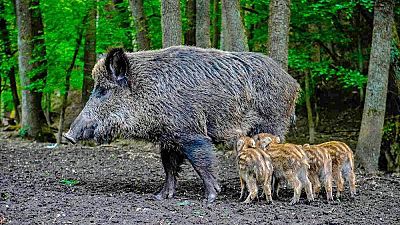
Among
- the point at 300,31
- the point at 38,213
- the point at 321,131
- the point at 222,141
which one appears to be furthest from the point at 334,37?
the point at 38,213

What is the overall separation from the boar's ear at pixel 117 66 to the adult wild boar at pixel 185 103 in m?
0.01

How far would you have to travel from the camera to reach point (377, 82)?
9.62m

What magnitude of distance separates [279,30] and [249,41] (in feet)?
19.0

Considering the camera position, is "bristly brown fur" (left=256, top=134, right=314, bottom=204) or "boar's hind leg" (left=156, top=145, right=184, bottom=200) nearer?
"bristly brown fur" (left=256, top=134, right=314, bottom=204)

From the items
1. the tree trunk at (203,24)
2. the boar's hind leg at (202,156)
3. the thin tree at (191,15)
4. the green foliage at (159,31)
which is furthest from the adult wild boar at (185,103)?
the thin tree at (191,15)

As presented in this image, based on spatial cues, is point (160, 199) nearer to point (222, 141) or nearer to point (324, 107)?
point (222, 141)

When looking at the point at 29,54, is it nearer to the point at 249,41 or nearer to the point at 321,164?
the point at 249,41

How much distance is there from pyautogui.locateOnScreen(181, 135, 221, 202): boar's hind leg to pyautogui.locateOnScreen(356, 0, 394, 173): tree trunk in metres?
3.98

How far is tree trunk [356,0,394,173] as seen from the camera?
9.52 metres

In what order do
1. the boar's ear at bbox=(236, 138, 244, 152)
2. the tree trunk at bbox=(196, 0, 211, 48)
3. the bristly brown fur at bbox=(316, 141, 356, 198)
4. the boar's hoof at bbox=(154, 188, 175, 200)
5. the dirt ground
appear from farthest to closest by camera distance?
the tree trunk at bbox=(196, 0, 211, 48)
the boar's hoof at bbox=(154, 188, 175, 200)
the bristly brown fur at bbox=(316, 141, 356, 198)
the boar's ear at bbox=(236, 138, 244, 152)
the dirt ground

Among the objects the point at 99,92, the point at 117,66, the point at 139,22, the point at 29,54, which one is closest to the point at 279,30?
the point at 117,66

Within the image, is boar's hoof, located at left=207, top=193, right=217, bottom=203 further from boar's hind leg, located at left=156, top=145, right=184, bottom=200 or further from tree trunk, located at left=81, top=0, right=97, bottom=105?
tree trunk, located at left=81, top=0, right=97, bottom=105

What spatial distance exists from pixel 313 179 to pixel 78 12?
7.91 meters

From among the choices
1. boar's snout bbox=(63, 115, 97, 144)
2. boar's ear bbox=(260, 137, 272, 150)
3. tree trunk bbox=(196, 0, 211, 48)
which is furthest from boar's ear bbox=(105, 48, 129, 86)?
tree trunk bbox=(196, 0, 211, 48)
